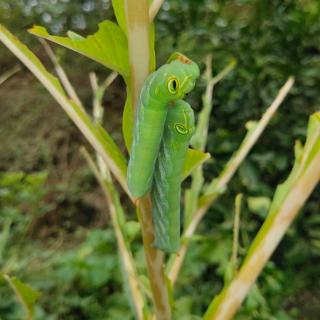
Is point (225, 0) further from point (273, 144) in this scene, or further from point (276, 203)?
point (276, 203)

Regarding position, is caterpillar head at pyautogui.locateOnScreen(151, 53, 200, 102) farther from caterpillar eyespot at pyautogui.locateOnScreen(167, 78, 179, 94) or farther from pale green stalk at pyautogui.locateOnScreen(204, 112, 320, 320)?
pale green stalk at pyautogui.locateOnScreen(204, 112, 320, 320)

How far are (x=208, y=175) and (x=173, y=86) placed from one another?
100 cm

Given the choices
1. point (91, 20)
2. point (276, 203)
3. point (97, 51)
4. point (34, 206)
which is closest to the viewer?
point (97, 51)

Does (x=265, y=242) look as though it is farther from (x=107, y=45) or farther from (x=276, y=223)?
(x=107, y=45)

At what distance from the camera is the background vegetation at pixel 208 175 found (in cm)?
98

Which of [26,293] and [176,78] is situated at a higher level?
[176,78]

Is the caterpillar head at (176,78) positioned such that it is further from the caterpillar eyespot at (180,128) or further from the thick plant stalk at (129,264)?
the thick plant stalk at (129,264)

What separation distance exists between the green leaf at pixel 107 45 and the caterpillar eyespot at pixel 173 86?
0.16 ft

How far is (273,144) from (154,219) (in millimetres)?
944

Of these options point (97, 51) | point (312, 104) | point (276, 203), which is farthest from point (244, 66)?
point (97, 51)

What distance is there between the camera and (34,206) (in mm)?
1135

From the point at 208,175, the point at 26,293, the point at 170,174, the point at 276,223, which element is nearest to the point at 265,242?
the point at 276,223

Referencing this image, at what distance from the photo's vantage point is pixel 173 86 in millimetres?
280

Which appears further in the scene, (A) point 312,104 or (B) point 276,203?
(A) point 312,104
